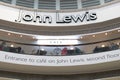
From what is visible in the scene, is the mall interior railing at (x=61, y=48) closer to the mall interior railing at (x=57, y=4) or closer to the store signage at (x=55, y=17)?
the store signage at (x=55, y=17)

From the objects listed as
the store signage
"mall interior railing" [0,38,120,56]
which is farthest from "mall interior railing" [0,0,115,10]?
"mall interior railing" [0,38,120,56]

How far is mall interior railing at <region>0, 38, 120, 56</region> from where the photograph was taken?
627 inches

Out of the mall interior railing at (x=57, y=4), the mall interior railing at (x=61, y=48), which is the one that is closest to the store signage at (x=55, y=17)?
the mall interior railing at (x=57, y=4)

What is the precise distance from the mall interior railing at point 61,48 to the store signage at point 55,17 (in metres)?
3.90

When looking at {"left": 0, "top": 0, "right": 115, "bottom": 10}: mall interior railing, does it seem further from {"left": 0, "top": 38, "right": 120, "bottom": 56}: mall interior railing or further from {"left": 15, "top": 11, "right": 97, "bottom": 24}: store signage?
{"left": 0, "top": 38, "right": 120, "bottom": 56}: mall interior railing

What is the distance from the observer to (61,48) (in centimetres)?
1650

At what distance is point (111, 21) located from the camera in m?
19.1

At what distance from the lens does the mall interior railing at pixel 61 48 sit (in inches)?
627

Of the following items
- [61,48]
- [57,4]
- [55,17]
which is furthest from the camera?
[57,4]

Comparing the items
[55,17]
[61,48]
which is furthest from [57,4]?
[61,48]

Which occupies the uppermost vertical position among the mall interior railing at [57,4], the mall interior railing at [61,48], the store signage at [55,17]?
the mall interior railing at [57,4]

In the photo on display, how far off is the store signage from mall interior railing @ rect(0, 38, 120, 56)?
12.8 ft

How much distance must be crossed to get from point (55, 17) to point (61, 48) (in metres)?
4.77

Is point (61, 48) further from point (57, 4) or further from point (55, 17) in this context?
point (57, 4)
